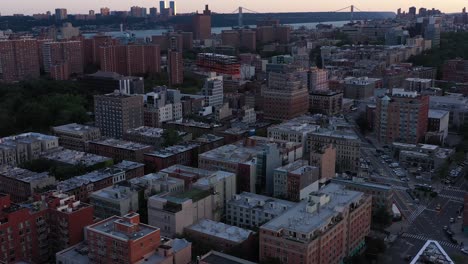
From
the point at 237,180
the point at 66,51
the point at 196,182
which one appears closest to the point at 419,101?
the point at 237,180

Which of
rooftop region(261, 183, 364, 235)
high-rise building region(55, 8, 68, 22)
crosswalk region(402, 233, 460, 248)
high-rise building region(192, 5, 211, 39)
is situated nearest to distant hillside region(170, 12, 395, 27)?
high-rise building region(192, 5, 211, 39)

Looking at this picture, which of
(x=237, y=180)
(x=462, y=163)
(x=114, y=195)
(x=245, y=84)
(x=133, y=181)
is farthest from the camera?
(x=245, y=84)

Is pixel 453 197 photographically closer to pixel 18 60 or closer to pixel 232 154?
pixel 232 154

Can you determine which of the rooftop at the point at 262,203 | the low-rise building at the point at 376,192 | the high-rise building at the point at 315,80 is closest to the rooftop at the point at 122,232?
the rooftop at the point at 262,203

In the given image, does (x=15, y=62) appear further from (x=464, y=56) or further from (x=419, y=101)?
(x=464, y=56)

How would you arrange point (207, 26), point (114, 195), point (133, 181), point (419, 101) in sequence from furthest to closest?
point (207, 26), point (419, 101), point (133, 181), point (114, 195)

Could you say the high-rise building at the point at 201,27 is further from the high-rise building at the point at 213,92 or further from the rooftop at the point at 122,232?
the rooftop at the point at 122,232

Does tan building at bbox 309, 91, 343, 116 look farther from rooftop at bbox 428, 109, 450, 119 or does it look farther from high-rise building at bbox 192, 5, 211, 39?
high-rise building at bbox 192, 5, 211, 39

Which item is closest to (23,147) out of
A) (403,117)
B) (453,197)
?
(453,197)
